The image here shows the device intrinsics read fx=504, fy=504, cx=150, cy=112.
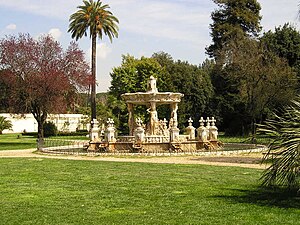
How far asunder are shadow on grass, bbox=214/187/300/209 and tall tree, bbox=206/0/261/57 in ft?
153

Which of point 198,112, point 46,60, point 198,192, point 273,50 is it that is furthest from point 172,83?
point 198,192

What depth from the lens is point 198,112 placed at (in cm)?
5753

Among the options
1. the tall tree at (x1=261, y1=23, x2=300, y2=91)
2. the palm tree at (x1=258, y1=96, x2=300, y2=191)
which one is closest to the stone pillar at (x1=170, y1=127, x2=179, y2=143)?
the palm tree at (x1=258, y1=96, x2=300, y2=191)

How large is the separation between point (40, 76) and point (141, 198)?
27.2 metres

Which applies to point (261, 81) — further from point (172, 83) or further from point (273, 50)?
point (172, 83)

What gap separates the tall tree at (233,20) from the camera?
58500 mm

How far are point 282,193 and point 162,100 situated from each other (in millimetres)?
20164

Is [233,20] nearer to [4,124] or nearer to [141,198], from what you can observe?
[4,124]

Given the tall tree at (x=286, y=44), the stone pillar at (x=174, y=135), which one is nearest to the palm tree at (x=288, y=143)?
the stone pillar at (x=174, y=135)

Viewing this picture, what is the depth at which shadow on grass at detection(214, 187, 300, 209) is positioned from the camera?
35.1 ft

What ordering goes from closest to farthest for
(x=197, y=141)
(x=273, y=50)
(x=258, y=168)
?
(x=258, y=168)
(x=197, y=141)
(x=273, y=50)

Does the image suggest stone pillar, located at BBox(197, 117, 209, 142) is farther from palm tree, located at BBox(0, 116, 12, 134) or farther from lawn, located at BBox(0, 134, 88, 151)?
palm tree, located at BBox(0, 116, 12, 134)

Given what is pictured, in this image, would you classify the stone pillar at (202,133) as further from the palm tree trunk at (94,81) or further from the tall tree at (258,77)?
the palm tree trunk at (94,81)

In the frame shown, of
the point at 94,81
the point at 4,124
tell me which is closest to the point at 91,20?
the point at 94,81
